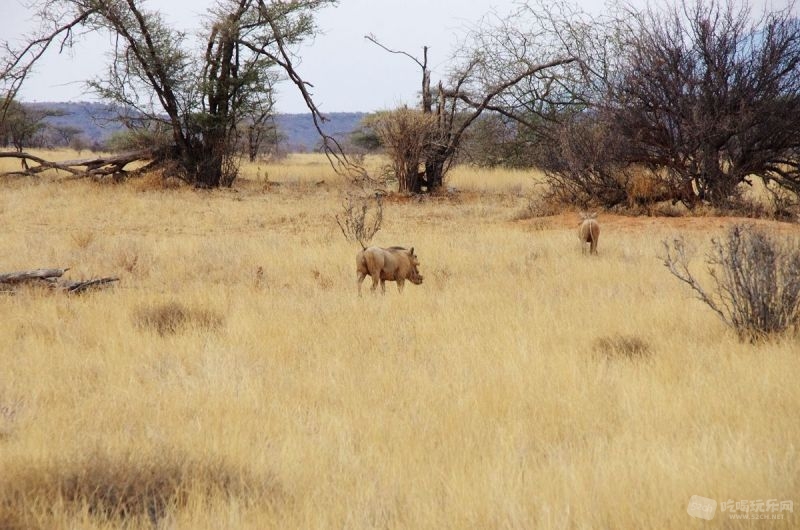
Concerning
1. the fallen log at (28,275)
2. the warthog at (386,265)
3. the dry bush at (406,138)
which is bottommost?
the fallen log at (28,275)

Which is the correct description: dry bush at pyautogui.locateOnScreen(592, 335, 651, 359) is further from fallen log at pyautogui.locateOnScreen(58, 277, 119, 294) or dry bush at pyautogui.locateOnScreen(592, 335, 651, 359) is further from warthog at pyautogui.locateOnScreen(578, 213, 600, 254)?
fallen log at pyautogui.locateOnScreen(58, 277, 119, 294)

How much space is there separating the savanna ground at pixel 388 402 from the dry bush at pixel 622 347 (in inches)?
0.9

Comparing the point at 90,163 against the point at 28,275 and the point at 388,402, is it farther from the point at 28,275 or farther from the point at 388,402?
the point at 388,402

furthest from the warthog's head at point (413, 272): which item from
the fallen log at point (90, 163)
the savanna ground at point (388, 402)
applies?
the fallen log at point (90, 163)

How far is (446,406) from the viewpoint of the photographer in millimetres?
4445

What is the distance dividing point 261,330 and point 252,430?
2.23 meters

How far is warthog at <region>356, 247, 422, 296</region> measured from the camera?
25.9 feet

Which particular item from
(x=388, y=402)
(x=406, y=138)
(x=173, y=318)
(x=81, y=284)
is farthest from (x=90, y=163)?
(x=388, y=402)

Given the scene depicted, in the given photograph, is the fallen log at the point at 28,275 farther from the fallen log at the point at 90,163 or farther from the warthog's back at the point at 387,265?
the fallen log at the point at 90,163

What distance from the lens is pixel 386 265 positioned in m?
7.99

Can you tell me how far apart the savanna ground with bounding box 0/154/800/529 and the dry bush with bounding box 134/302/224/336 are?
0.12 ft

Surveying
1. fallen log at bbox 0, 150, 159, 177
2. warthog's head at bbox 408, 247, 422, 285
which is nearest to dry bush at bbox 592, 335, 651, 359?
warthog's head at bbox 408, 247, 422, 285

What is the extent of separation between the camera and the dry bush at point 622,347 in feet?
17.9

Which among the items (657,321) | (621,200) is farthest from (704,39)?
(657,321)
